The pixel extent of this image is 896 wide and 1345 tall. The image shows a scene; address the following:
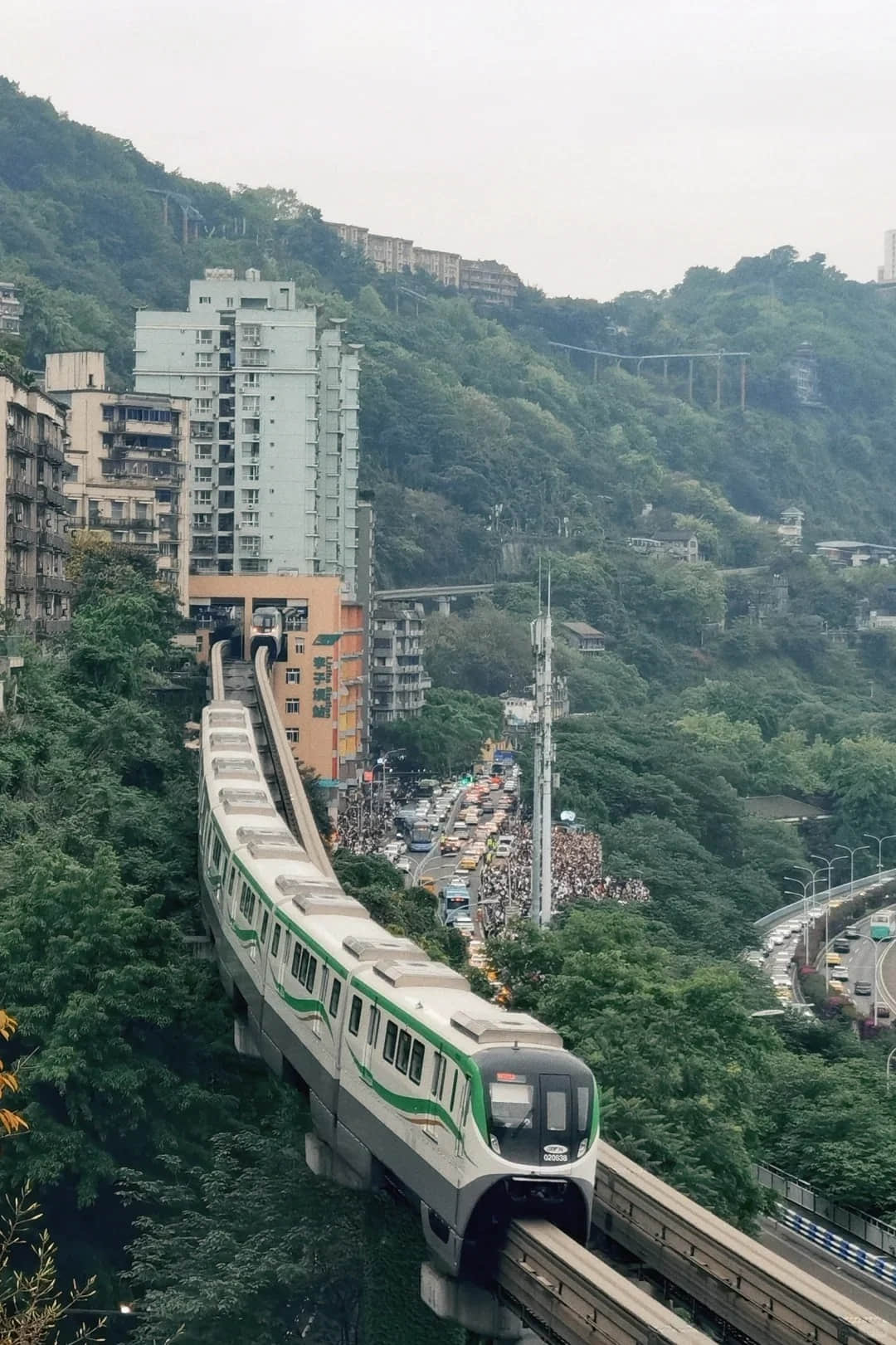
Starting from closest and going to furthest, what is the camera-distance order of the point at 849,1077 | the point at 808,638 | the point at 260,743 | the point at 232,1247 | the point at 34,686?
1. the point at 232,1247
2. the point at 849,1077
3. the point at 34,686
4. the point at 260,743
5. the point at 808,638

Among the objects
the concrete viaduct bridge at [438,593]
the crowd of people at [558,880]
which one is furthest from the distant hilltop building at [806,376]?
the crowd of people at [558,880]

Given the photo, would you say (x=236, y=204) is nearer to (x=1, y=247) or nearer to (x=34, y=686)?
(x=1, y=247)

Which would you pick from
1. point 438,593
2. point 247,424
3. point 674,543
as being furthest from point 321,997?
point 674,543

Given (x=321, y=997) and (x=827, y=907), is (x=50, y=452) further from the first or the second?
(x=827, y=907)

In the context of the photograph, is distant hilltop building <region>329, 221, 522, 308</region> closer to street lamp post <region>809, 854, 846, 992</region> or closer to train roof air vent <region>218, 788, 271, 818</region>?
street lamp post <region>809, 854, 846, 992</region>

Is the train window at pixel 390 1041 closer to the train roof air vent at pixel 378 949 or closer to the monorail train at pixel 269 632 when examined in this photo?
the train roof air vent at pixel 378 949

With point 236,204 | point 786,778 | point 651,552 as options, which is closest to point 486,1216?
point 786,778

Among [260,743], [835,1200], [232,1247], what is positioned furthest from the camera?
[260,743]
